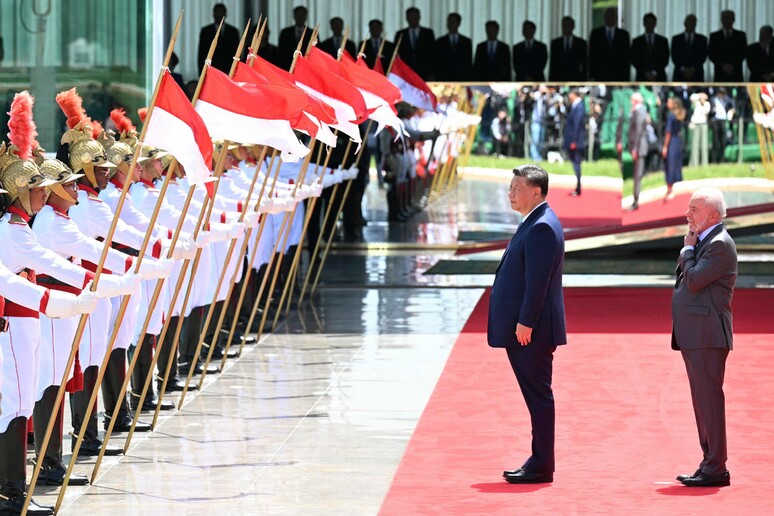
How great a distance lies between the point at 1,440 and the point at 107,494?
787 mm

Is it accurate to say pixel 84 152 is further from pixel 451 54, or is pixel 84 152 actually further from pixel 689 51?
pixel 689 51

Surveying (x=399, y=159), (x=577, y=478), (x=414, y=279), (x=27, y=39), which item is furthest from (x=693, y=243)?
(x=399, y=159)

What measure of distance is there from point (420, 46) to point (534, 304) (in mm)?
12832

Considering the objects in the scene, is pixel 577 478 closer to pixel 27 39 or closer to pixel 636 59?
pixel 27 39

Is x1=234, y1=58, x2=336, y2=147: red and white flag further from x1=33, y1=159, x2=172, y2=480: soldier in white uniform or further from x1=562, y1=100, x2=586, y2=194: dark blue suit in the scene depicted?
x1=562, y1=100, x2=586, y2=194: dark blue suit

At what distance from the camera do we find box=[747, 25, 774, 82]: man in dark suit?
19.6 m

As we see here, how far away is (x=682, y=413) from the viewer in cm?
947

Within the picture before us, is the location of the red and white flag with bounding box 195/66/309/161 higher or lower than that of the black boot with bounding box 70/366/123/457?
higher

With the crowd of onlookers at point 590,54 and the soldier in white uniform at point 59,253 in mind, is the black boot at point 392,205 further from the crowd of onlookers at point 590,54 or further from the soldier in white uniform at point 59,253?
the soldier in white uniform at point 59,253

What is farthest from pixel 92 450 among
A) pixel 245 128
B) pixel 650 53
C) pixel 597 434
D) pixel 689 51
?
pixel 689 51

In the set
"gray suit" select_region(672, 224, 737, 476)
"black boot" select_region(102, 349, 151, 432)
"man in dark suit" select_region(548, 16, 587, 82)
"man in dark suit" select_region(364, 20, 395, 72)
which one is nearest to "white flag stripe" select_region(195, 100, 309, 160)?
"black boot" select_region(102, 349, 151, 432)

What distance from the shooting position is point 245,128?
8.42m

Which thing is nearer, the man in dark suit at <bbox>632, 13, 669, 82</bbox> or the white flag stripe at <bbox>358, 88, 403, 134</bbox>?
the white flag stripe at <bbox>358, 88, 403, 134</bbox>

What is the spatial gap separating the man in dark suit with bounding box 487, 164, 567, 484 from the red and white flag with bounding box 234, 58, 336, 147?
191 centimetres
